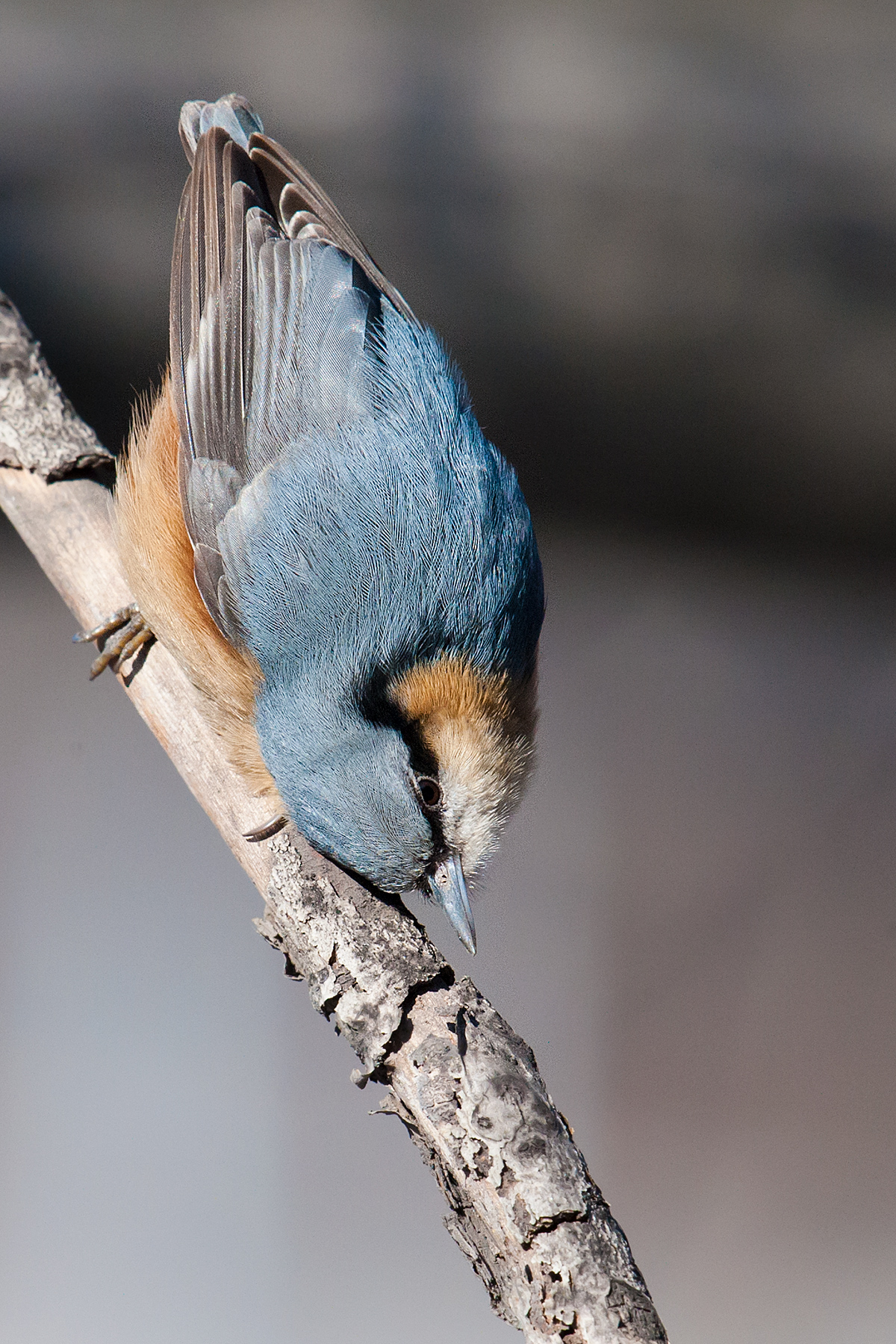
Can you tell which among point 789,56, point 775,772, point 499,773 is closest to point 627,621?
point 775,772

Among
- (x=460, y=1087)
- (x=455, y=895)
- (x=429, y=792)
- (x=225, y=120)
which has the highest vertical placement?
(x=225, y=120)

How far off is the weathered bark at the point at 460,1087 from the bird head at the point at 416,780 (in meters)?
0.06

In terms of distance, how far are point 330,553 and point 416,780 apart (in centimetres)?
37

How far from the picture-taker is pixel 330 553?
1.83 meters

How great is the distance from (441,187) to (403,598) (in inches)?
58.8

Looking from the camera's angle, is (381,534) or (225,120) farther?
(225,120)

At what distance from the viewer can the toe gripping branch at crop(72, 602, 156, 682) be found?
2117 mm

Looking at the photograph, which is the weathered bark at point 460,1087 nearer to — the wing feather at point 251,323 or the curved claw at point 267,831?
the curved claw at point 267,831

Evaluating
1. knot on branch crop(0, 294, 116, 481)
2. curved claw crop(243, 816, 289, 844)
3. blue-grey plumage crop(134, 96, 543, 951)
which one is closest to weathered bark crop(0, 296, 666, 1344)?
curved claw crop(243, 816, 289, 844)

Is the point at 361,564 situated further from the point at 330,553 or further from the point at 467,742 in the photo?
the point at 467,742

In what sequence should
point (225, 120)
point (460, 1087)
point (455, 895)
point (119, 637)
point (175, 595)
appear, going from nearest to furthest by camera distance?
point (460, 1087) < point (455, 895) < point (175, 595) < point (119, 637) < point (225, 120)

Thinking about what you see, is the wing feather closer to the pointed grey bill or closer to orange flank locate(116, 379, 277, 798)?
orange flank locate(116, 379, 277, 798)

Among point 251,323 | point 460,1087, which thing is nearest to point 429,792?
point 460,1087

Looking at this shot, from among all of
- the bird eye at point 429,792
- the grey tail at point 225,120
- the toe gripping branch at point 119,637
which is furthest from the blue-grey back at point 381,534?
the grey tail at point 225,120
